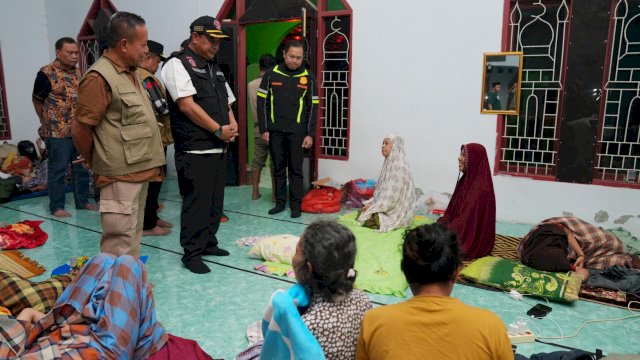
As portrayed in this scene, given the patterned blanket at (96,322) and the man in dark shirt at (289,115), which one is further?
the man in dark shirt at (289,115)

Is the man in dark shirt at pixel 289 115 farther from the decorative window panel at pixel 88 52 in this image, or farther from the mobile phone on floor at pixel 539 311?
the decorative window panel at pixel 88 52

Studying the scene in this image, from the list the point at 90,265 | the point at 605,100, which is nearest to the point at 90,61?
the point at 90,265

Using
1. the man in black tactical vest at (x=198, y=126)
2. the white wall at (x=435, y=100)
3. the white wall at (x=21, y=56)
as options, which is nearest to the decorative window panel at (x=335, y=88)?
the white wall at (x=435, y=100)

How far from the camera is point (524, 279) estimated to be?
10.5ft

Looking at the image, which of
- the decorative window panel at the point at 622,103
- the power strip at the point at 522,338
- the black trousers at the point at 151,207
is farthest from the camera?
the black trousers at the point at 151,207

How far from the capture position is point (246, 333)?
105 inches

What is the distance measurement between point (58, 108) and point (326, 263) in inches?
170

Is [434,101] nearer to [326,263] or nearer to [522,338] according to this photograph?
[522,338]

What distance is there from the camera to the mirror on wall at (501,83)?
4.59 m

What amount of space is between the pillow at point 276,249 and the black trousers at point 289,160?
4.30ft

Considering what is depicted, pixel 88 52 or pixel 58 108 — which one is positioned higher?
pixel 88 52

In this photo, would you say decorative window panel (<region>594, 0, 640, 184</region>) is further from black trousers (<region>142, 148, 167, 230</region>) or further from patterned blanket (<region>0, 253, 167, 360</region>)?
patterned blanket (<region>0, 253, 167, 360</region>)

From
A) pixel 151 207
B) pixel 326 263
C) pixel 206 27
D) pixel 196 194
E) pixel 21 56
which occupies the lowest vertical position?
pixel 151 207

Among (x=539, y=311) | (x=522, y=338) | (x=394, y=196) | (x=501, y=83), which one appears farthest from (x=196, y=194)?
(x=501, y=83)
